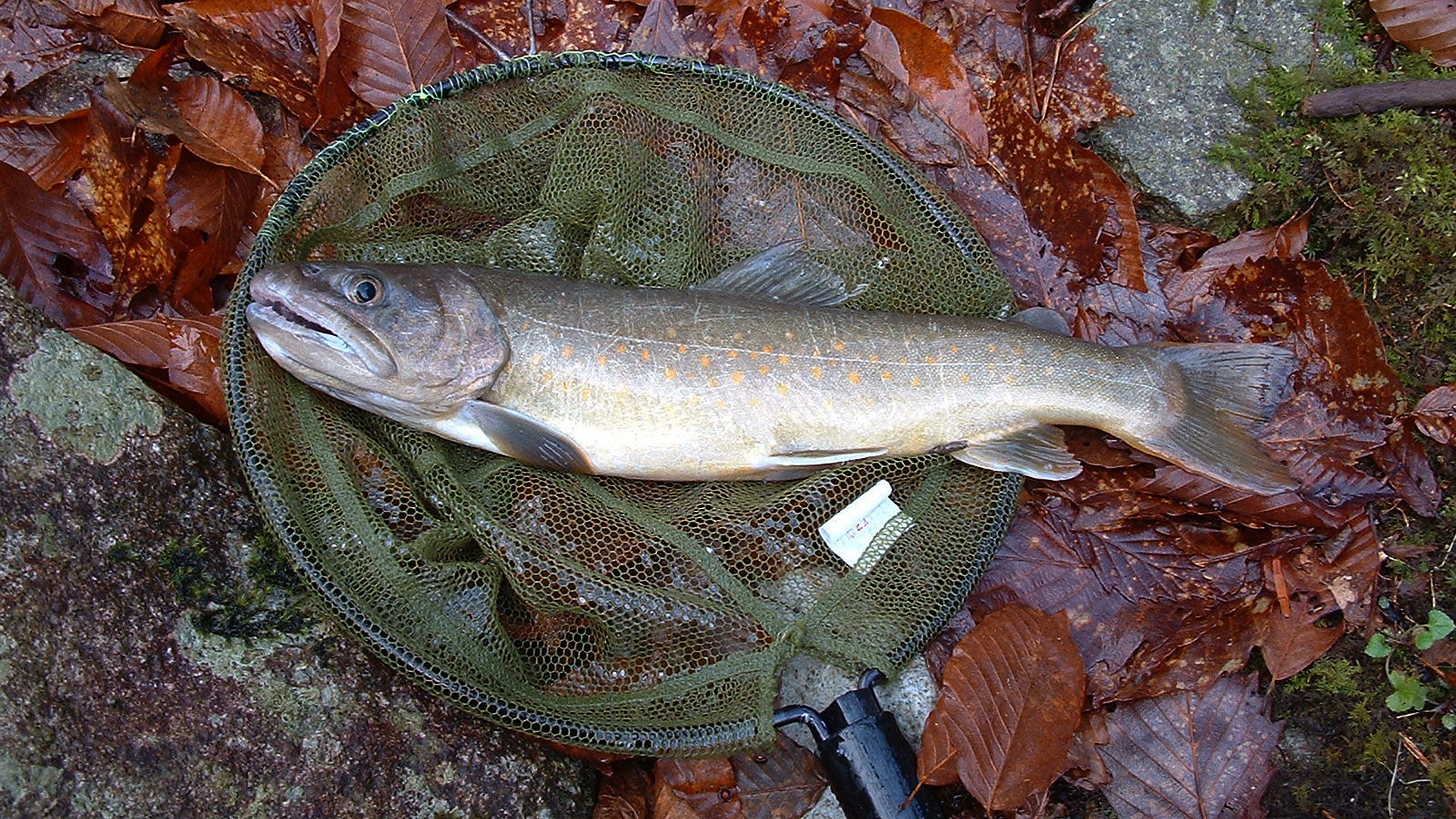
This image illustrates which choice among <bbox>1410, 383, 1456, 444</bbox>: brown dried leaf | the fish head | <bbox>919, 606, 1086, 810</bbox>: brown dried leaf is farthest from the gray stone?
the fish head

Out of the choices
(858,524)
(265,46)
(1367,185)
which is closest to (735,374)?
(858,524)

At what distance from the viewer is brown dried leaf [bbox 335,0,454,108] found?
12.5 ft

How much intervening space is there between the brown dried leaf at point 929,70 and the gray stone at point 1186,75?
0.67 meters

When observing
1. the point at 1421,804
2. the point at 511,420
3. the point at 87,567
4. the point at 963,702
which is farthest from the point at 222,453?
the point at 1421,804

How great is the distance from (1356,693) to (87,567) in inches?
181

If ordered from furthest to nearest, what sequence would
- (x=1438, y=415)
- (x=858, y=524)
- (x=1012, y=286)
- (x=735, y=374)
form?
(x=1012, y=286) → (x=1438, y=415) → (x=858, y=524) → (x=735, y=374)

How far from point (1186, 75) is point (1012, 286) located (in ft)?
4.38

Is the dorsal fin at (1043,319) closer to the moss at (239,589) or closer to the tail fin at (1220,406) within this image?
the tail fin at (1220,406)

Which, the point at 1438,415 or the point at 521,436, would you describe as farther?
the point at 1438,415

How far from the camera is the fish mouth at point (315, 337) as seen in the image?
3021mm

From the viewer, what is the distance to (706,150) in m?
3.73

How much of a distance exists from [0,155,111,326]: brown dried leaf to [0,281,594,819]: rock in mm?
576

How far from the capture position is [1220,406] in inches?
139

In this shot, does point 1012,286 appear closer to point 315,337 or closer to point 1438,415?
point 1438,415
